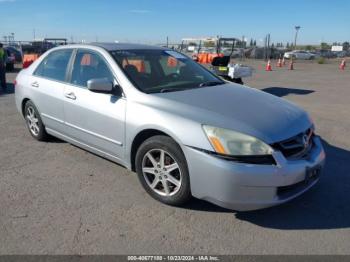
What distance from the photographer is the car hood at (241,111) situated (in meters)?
3.29

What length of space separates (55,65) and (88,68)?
88 cm

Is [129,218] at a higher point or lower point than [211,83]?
lower

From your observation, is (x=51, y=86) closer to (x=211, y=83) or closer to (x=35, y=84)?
(x=35, y=84)

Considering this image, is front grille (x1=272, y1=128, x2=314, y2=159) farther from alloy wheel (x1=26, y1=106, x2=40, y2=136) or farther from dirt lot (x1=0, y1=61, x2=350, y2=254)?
alloy wheel (x1=26, y1=106, x2=40, y2=136)

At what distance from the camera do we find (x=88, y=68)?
4.63 m

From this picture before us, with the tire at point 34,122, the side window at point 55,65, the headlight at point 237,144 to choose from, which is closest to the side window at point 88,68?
the side window at point 55,65

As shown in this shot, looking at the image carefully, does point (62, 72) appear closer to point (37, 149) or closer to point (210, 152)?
point (37, 149)

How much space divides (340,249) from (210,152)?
4.45 feet

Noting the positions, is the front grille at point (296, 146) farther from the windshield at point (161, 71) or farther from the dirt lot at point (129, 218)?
the windshield at point (161, 71)

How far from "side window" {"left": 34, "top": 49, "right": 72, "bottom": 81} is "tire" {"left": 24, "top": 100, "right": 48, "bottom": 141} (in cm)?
56

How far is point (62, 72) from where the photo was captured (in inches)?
197

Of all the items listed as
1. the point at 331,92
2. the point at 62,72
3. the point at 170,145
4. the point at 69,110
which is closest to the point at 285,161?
the point at 170,145

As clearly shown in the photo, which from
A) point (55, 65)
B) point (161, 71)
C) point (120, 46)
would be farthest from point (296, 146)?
point (55, 65)

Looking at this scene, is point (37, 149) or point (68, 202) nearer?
point (68, 202)
